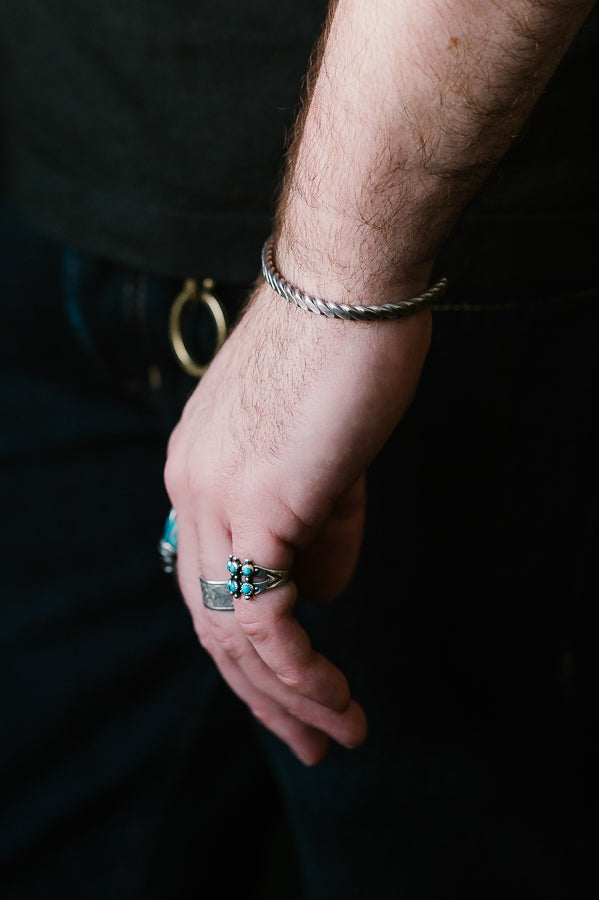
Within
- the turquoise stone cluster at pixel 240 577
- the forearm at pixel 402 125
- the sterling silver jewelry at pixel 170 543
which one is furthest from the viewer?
the sterling silver jewelry at pixel 170 543

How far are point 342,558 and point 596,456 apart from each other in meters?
0.36

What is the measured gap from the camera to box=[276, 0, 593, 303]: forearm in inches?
19.6

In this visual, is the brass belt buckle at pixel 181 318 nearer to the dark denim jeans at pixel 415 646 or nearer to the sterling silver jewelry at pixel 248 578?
the dark denim jeans at pixel 415 646

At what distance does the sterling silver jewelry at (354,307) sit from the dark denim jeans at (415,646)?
0.18 m

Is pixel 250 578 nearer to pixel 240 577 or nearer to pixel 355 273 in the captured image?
pixel 240 577

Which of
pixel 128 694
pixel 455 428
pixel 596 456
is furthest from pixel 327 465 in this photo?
pixel 128 694

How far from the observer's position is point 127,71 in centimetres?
81

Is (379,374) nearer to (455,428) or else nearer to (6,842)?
(455,428)

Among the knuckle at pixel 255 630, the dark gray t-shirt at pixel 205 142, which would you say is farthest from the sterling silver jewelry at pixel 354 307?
the knuckle at pixel 255 630

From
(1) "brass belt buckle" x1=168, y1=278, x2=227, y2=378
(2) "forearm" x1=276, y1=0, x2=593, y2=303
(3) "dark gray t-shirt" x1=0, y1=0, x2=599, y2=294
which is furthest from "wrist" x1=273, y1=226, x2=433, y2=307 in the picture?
(1) "brass belt buckle" x1=168, y1=278, x2=227, y2=378

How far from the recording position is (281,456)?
60cm

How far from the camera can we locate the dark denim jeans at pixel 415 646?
87 cm

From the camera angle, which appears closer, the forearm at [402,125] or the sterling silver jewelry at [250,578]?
the forearm at [402,125]

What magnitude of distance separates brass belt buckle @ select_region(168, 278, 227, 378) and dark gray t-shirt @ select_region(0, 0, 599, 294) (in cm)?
3
